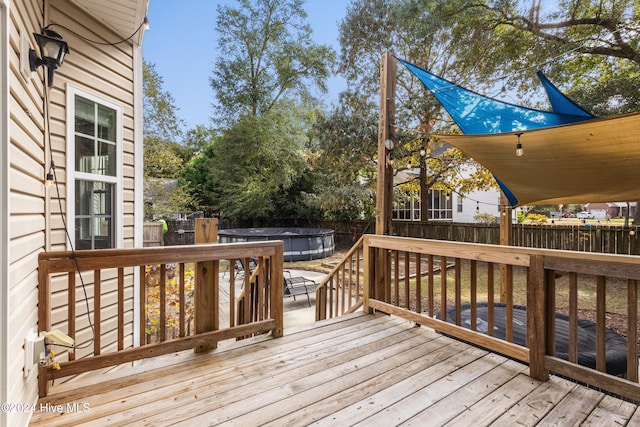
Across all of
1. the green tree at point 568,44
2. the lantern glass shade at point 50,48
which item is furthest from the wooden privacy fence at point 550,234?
the lantern glass shade at point 50,48

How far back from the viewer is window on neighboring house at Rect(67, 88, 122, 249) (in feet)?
9.84

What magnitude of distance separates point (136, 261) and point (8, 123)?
106cm

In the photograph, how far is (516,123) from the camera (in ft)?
13.8

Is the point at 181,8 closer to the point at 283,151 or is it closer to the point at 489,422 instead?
the point at 283,151

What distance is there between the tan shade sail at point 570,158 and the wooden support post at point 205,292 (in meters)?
2.64

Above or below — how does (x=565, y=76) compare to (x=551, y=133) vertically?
above

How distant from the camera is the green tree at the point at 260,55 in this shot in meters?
15.9

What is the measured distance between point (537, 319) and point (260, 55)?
55.3ft

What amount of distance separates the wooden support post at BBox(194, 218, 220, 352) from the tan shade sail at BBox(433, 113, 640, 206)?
264 centimetres

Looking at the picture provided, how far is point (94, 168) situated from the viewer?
3223 mm

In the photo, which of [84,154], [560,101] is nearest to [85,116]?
[84,154]

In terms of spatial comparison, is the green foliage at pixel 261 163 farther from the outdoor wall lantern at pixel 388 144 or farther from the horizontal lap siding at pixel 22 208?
the horizontal lap siding at pixel 22 208

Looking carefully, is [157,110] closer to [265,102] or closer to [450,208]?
[265,102]

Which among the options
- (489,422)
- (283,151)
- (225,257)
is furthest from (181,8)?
(489,422)
